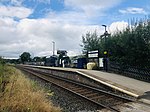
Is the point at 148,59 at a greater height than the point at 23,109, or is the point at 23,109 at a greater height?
the point at 148,59

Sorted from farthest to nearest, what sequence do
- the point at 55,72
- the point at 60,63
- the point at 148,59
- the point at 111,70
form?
the point at 60,63 → the point at 55,72 → the point at 111,70 → the point at 148,59

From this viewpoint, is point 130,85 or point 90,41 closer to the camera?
point 130,85

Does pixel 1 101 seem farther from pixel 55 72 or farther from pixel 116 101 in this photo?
pixel 55 72

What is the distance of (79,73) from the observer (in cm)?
2383

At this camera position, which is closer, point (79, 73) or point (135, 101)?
point (135, 101)

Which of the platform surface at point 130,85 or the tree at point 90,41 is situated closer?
the platform surface at point 130,85

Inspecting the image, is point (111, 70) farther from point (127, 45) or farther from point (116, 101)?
point (116, 101)

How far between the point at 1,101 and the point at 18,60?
129m

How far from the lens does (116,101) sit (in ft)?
40.6

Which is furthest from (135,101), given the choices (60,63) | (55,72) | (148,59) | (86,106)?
(60,63)

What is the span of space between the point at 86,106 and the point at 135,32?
44.3 feet

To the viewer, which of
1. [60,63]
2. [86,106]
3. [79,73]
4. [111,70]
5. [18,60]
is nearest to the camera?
[86,106]

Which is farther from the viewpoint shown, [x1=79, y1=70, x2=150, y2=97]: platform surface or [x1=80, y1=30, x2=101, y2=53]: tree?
[x1=80, y1=30, x2=101, y2=53]: tree

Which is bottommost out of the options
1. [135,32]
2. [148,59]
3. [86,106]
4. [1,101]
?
[86,106]
